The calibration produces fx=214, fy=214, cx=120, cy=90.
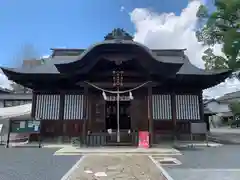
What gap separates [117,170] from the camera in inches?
228

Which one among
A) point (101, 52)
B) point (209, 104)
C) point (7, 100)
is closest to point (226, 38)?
point (101, 52)

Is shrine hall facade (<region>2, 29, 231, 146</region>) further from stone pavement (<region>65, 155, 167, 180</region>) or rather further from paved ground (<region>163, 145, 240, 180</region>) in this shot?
paved ground (<region>163, 145, 240, 180</region>)

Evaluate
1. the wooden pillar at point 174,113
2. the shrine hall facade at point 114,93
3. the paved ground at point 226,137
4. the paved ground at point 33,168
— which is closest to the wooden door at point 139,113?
the shrine hall facade at point 114,93

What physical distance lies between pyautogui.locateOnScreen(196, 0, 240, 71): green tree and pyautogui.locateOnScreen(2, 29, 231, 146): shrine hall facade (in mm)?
4338

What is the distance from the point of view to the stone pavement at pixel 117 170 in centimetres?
512

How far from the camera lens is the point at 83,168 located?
6047mm

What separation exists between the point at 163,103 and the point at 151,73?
3.03 meters

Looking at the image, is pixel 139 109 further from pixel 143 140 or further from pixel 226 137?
pixel 226 137

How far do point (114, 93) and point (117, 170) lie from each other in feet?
18.8

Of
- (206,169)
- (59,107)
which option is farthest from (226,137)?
(59,107)

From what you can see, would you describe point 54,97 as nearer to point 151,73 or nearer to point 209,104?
point 151,73

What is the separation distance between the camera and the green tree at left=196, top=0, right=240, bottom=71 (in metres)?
15.3

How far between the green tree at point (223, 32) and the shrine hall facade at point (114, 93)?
4.34 meters

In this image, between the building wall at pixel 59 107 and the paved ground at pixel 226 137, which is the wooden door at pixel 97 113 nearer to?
the building wall at pixel 59 107
